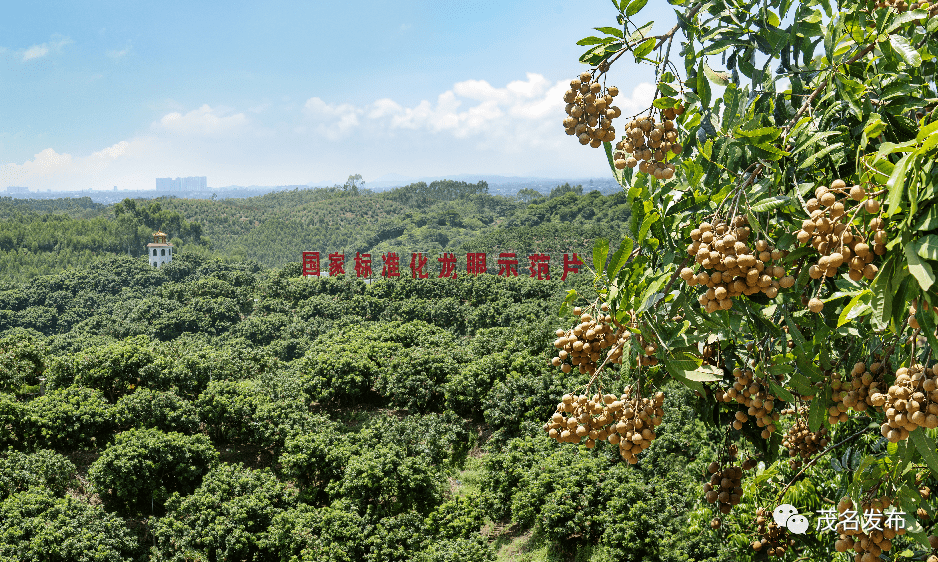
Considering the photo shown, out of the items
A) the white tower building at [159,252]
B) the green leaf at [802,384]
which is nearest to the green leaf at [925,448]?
the green leaf at [802,384]

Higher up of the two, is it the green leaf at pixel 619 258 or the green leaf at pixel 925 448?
the green leaf at pixel 619 258

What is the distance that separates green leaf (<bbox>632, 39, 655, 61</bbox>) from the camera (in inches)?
82.6

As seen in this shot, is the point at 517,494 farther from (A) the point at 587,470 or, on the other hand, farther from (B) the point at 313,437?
(B) the point at 313,437

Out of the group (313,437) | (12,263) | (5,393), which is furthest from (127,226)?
(313,437)

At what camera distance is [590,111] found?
2047mm

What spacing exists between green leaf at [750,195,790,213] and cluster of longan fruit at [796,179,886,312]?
8 centimetres

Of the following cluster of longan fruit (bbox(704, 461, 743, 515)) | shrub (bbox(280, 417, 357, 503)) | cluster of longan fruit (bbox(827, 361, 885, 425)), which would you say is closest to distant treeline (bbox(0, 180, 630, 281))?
shrub (bbox(280, 417, 357, 503))

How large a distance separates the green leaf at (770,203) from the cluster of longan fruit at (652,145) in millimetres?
381

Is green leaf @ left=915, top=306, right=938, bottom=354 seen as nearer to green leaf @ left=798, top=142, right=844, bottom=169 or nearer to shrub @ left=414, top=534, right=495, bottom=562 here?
green leaf @ left=798, top=142, right=844, bottom=169

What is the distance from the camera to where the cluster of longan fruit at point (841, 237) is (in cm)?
131

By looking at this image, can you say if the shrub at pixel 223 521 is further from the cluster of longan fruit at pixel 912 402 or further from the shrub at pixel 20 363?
the cluster of longan fruit at pixel 912 402

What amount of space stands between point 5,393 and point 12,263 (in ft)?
146

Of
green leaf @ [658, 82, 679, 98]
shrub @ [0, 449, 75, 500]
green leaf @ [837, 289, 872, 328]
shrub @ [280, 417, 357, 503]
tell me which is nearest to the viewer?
green leaf @ [837, 289, 872, 328]

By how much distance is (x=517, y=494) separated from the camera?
10.2 m
